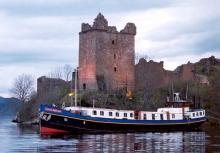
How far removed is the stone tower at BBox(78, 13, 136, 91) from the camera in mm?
86938

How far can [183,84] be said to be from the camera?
3637 inches

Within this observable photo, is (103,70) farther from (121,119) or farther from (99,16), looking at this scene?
(121,119)

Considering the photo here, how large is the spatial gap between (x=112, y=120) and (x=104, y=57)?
26101 mm

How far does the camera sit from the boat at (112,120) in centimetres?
6003

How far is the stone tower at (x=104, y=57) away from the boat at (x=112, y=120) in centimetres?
1874

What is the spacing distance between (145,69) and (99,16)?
11.6 meters

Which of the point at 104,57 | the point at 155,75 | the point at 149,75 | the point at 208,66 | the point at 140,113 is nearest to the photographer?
the point at 140,113

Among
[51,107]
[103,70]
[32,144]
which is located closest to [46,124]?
[51,107]

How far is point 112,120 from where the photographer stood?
6259 centimetres

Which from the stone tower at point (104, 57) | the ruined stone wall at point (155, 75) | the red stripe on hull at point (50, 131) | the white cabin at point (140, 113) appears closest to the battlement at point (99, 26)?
the stone tower at point (104, 57)

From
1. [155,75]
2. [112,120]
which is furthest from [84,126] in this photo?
[155,75]

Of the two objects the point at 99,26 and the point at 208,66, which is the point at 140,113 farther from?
the point at 208,66

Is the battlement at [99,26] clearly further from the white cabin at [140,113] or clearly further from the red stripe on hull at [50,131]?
the red stripe on hull at [50,131]

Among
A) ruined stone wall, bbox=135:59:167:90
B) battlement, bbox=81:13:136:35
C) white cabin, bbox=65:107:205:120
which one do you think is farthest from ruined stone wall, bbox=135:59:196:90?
white cabin, bbox=65:107:205:120
